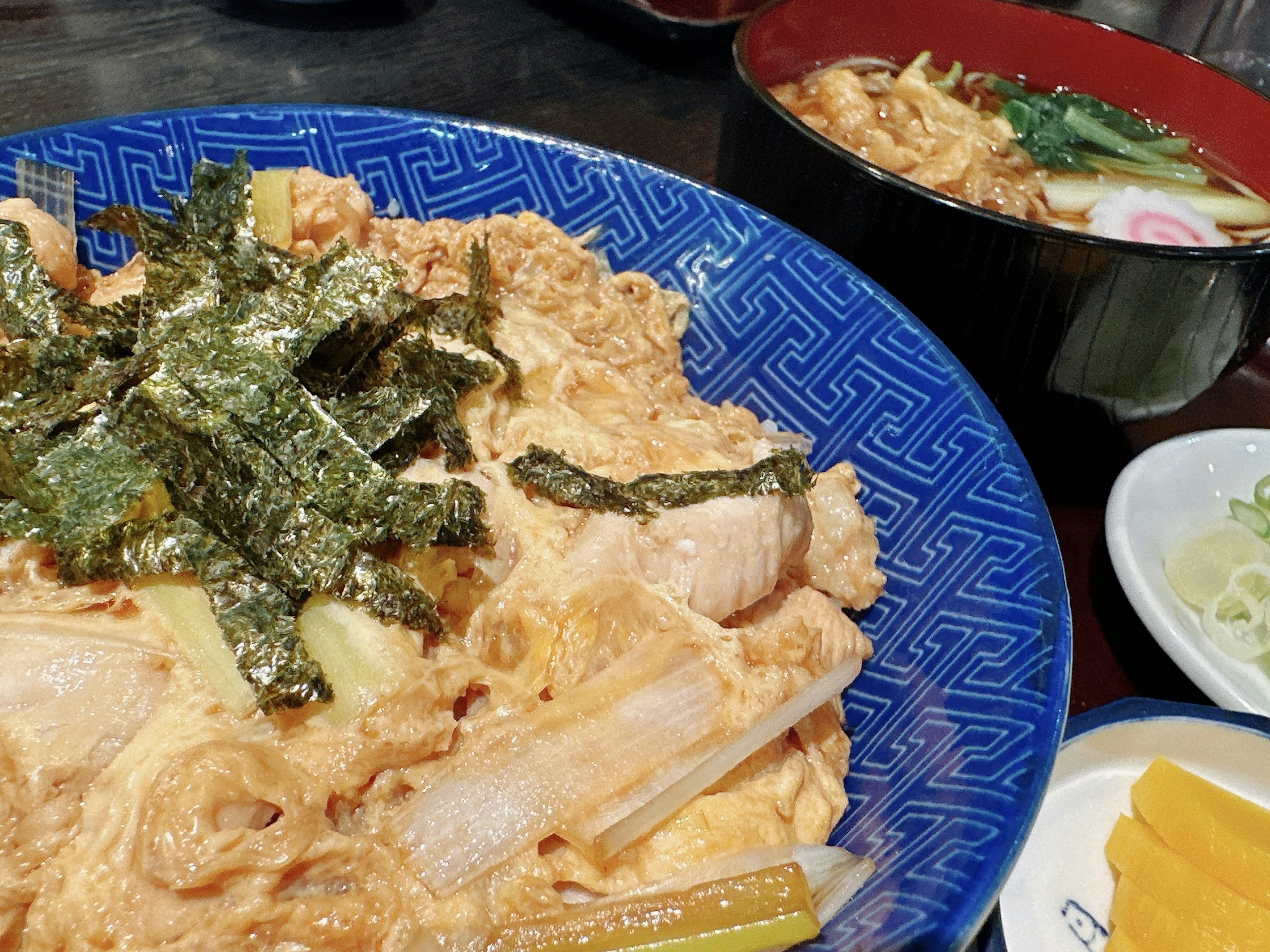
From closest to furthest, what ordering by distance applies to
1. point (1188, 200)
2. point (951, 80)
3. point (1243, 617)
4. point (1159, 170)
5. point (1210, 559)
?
point (1243, 617) → point (1210, 559) → point (1188, 200) → point (1159, 170) → point (951, 80)

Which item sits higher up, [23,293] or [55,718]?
[23,293]

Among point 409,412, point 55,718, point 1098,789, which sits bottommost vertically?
point 1098,789

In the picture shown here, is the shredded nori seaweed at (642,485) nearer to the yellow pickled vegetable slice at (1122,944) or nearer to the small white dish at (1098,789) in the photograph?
the small white dish at (1098,789)

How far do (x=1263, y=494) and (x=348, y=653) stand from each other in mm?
2669

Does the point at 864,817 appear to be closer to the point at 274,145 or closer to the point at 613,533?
the point at 613,533

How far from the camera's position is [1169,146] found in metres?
3.15

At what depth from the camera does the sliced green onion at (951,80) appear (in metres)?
3.25

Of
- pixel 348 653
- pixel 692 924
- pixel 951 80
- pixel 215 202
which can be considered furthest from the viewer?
pixel 951 80

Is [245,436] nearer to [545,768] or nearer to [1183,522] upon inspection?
[545,768]

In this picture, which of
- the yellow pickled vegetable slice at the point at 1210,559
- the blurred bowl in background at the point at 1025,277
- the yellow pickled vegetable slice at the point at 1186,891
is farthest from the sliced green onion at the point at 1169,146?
the yellow pickled vegetable slice at the point at 1186,891

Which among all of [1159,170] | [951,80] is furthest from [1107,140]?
[951,80]

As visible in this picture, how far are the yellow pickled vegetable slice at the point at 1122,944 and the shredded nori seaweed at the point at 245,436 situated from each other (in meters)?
1.54

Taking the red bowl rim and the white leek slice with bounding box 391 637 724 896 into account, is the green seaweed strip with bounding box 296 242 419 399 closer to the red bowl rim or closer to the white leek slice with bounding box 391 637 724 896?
the white leek slice with bounding box 391 637 724 896

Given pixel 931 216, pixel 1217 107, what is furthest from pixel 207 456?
pixel 1217 107
